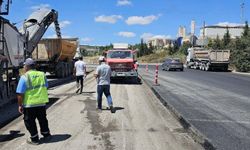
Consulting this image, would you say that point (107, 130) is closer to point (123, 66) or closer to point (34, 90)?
point (34, 90)

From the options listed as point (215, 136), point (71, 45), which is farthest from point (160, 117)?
point (71, 45)

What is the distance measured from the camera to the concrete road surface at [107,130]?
848 centimetres

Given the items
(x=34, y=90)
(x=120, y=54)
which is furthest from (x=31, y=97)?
(x=120, y=54)

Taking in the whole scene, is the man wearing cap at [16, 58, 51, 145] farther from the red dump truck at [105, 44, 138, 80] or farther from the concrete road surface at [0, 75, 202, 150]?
the red dump truck at [105, 44, 138, 80]

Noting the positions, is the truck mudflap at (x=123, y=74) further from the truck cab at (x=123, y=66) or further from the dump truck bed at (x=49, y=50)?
the dump truck bed at (x=49, y=50)

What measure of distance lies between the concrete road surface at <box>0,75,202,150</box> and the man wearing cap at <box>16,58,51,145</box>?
379 millimetres

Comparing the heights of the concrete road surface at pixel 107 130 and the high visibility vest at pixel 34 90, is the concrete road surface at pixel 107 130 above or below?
below

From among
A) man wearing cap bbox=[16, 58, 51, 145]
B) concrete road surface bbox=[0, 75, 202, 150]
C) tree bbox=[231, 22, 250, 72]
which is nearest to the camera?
concrete road surface bbox=[0, 75, 202, 150]

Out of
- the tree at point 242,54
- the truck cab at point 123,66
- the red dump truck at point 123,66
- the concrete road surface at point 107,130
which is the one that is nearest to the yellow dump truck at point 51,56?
the red dump truck at point 123,66

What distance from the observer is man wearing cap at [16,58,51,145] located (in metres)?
8.59

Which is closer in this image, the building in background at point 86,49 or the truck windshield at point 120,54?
the truck windshield at point 120,54

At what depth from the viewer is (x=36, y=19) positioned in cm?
2692

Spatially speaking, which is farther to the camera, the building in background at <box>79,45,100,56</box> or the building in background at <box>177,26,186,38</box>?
the building in background at <box>177,26,186,38</box>

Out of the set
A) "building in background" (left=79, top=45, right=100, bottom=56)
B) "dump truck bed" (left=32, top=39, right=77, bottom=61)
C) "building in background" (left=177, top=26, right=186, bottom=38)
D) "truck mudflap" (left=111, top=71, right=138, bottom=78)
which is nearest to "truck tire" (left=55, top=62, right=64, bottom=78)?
"dump truck bed" (left=32, top=39, right=77, bottom=61)
